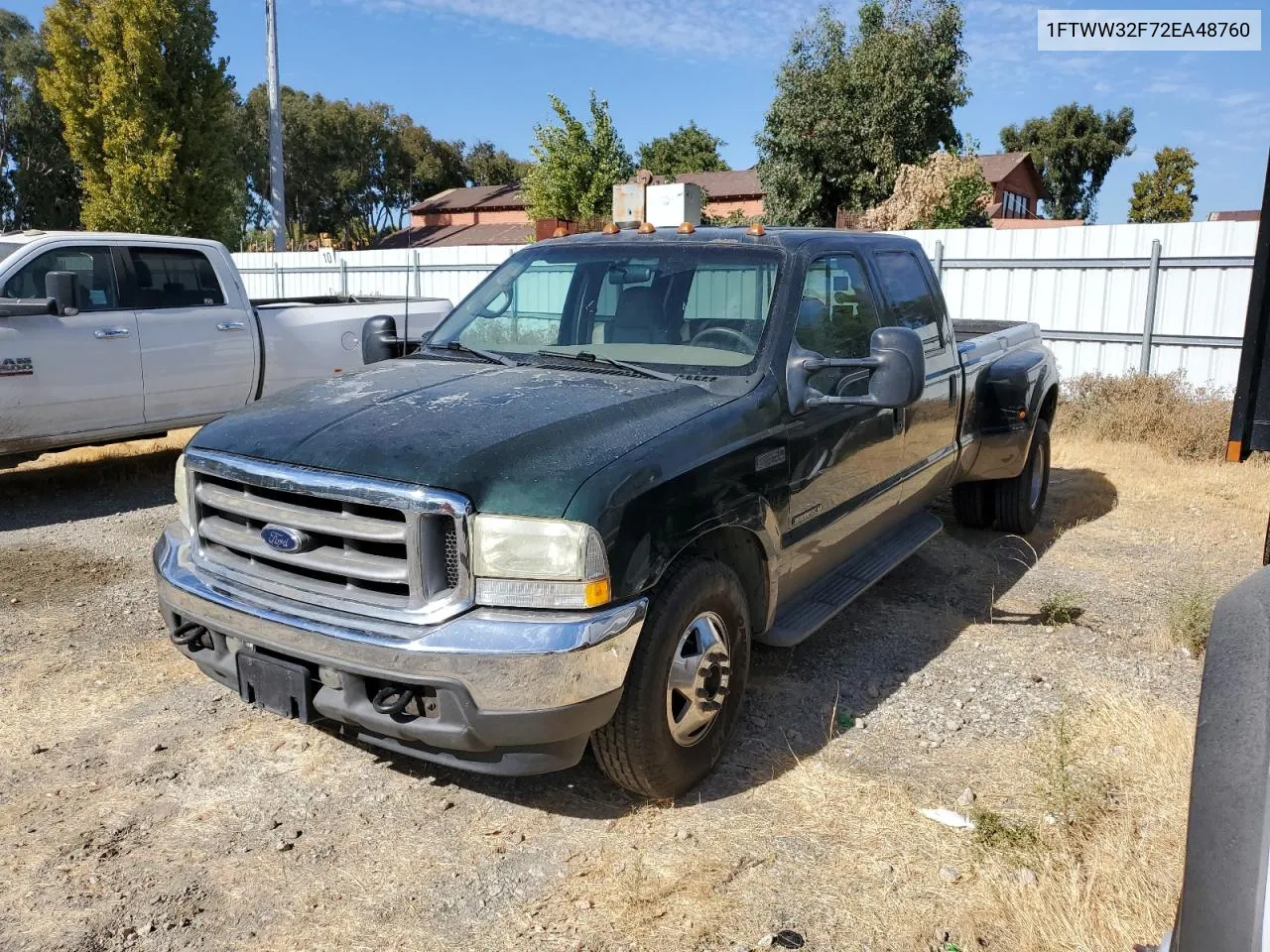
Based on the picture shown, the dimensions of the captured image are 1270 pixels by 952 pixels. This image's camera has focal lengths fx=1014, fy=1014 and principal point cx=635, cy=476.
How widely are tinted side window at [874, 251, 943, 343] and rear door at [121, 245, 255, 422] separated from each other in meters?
5.29

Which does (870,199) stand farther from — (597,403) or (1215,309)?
(597,403)

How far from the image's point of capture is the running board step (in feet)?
12.9

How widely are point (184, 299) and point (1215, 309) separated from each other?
9.94m

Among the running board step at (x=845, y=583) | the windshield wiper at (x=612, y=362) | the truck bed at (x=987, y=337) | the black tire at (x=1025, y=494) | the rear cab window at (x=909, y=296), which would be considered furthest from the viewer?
the black tire at (x=1025, y=494)

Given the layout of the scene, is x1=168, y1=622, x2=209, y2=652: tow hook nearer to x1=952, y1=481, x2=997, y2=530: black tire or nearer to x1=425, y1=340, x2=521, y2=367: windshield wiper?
x1=425, y1=340, x2=521, y2=367: windshield wiper

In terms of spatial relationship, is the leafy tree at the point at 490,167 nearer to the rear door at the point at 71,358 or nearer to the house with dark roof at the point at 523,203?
the house with dark roof at the point at 523,203

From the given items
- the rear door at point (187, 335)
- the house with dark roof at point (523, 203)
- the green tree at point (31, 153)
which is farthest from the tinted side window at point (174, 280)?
the green tree at point (31, 153)

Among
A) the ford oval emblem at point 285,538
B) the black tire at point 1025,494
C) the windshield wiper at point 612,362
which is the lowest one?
the black tire at point 1025,494

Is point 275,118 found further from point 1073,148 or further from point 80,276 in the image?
point 1073,148

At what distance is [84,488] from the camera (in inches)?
317

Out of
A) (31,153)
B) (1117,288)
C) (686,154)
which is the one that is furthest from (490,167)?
(1117,288)

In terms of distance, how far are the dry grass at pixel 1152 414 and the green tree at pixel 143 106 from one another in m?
24.1

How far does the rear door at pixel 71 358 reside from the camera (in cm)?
682

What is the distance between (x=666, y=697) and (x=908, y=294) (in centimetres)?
287
